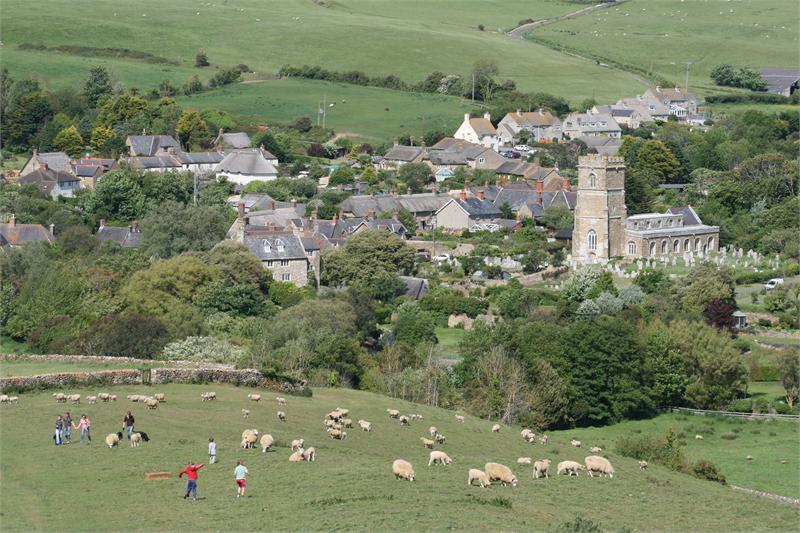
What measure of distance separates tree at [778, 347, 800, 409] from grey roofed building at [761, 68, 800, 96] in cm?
10542

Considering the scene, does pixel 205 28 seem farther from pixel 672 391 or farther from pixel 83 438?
pixel 83 438

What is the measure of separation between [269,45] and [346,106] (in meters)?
36.5

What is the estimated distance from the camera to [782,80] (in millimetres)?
167750

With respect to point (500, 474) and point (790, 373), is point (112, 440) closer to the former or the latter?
point (500, 474)

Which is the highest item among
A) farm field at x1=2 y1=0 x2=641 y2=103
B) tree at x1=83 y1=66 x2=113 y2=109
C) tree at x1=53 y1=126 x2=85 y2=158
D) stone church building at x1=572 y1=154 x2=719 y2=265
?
farm field at x1=2 y1=0 x2=641 y2=103

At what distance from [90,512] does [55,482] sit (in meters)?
2.51

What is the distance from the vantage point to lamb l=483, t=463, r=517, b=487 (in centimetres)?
3444

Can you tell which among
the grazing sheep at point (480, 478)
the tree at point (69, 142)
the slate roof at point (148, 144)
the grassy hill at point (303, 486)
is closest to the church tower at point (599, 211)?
the slate roof at point (148, 144)

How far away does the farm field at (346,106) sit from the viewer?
13888 cm

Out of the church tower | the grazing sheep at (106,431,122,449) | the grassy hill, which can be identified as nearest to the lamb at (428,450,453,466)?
the grassy hill

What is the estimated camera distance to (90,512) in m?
30.0

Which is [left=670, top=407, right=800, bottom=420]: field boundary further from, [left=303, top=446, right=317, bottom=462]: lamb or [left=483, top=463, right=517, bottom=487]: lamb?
[left=303, top=446, right=317, bottom=462]: lamb

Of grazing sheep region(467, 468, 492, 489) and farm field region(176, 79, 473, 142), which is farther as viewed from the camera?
farm field region(176, 79, 473, 142)

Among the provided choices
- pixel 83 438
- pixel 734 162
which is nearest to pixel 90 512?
pixel 83 438
